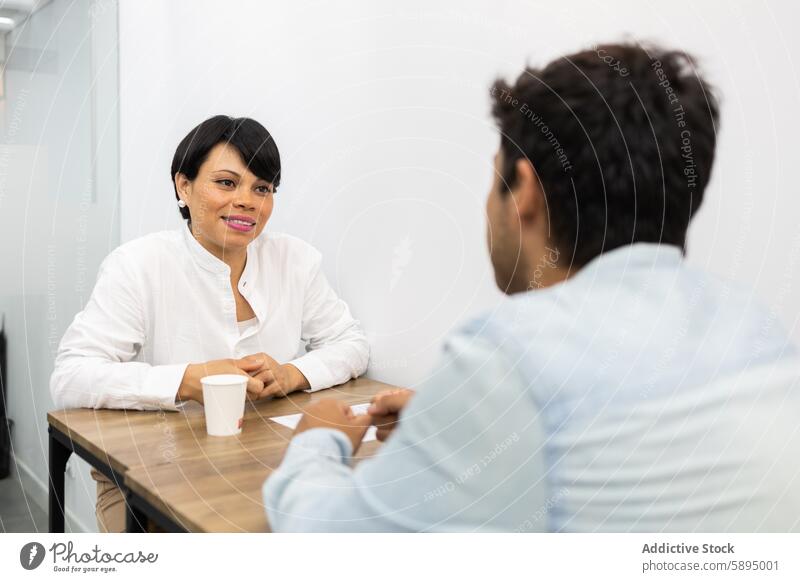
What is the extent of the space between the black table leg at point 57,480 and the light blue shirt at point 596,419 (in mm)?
461

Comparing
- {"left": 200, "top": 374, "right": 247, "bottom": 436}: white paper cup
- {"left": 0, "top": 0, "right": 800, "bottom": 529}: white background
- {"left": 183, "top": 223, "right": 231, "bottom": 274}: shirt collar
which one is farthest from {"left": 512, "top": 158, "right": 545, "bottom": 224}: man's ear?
{"left": 183, "top": 223, "right": 231, "bottom": 274}: shirt collar

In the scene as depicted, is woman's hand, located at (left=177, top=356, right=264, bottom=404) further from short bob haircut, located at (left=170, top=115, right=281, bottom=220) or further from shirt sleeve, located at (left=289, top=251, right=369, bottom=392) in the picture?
Answer: short bob haircut, located at (left=170, top=115, right=281, bottom=220)

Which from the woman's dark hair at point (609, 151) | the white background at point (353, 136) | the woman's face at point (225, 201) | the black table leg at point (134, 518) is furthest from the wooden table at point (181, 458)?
the woman's dark hair at point (609, 151)

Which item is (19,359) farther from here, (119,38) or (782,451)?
(782,451)

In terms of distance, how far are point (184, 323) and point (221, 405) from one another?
0.19 m

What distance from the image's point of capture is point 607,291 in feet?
1.66

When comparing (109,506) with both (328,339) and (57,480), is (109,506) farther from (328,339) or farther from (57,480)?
(328,339)

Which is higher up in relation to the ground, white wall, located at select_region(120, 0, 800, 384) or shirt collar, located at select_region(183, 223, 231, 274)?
white wall, located at select_region(120, 0, 800, 384)

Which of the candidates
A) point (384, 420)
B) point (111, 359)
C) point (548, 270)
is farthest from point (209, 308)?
point (548, 270)

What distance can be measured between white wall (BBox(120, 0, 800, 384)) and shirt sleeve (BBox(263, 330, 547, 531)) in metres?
0.30

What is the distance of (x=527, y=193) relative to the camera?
582mm

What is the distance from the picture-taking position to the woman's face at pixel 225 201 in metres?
0.87

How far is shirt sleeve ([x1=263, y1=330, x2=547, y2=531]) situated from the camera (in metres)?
0.46

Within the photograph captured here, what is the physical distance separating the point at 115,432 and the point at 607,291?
596mm
